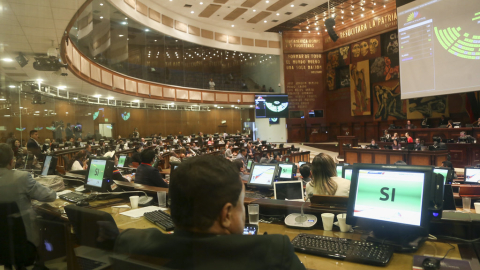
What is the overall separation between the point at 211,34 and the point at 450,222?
1890cm

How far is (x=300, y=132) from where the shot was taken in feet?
64.2

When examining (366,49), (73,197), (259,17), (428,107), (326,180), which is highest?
(259,17)

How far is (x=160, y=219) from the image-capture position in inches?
91.6

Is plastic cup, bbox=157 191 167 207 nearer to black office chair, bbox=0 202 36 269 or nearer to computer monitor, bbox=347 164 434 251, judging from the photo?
black office chair, bbox=0 202 36 269

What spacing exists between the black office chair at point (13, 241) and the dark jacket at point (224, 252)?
1892mm

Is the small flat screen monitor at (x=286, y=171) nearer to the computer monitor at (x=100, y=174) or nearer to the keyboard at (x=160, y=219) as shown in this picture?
the computer monitor at (x=100, y=174)

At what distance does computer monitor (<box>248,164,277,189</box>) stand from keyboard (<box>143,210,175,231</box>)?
192 centimetres

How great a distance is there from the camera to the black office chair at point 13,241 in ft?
7.20

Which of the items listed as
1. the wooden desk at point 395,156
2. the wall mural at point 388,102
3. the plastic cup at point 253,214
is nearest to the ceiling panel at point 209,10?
the wall mural at point 388,102

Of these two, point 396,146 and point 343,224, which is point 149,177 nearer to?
point 343,224

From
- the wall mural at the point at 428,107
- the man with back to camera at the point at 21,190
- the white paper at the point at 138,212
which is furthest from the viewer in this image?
the wall mural at the point at 428,107

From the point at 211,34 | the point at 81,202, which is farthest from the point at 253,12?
the point at 81,202

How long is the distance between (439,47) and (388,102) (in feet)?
19.5

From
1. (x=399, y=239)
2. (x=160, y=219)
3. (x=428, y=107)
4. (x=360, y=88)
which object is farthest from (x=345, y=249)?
(x=360, y=88)
